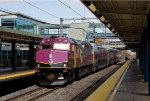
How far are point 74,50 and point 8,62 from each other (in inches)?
755

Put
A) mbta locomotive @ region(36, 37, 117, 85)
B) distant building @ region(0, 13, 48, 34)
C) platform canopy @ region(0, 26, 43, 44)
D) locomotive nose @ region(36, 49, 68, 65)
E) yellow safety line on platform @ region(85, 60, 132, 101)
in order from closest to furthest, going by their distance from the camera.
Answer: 1. yellow safety line on platform @ region(85, 60, 132, 101)
2. mbta locomotive @ region(36, 37, 117, 85)
3. locomotive nose @ region(36, 49, 68, 65)
4. platform canopy @ region(0, 26, 43, 44)
5. distant building @ region(0, 13, 48, 34)

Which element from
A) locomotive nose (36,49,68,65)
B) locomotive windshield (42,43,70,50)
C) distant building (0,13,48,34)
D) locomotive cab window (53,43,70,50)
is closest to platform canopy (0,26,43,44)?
locomotive windshield (42,43,70,50)

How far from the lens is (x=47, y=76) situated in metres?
21.7

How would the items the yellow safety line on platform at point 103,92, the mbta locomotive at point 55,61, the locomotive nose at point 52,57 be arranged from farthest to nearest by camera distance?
the locomotive nose at point 52,57, the mbta locomotive at point 55,61, the yellow safety line on platform at point 103,92

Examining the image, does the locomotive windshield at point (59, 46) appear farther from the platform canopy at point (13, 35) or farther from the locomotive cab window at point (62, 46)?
the platform canopy at point (13, 35)

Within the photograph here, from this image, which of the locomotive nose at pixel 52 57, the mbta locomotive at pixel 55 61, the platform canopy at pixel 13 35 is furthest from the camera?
the platform canopy at pixel 13 35

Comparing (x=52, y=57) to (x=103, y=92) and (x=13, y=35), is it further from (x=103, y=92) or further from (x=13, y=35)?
(x=13, y=35)

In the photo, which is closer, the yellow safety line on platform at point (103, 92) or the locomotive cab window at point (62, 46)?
the yellow safety line on platform at point (103, 92)

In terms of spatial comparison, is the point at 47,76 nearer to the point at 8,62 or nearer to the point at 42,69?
the point at 42,69

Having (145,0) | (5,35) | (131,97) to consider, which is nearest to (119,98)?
(131,97)

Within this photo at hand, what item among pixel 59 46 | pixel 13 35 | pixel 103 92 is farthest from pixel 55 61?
pixel 13 35

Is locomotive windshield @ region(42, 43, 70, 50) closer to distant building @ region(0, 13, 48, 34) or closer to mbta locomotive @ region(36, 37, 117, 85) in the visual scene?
mbta locomotive @ region(36, 37, 117, 85)

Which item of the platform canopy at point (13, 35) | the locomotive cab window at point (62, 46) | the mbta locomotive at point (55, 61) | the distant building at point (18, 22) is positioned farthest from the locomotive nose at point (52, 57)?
the distant building at point (18, 22)

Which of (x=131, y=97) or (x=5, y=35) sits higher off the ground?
(x=5, y=35)
